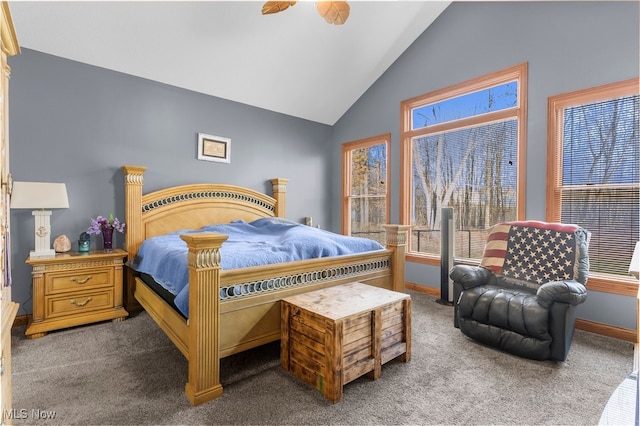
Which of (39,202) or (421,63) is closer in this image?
(39,202)

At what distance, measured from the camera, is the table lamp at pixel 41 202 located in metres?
2.65

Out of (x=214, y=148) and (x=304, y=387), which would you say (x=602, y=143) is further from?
(x=214, y=148)

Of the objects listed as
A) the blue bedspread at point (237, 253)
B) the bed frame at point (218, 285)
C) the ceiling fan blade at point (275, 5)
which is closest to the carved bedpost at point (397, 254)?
the bed frame at point (218, 285)

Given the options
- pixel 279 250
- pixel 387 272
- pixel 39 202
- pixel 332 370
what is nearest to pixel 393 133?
pixel 387 272

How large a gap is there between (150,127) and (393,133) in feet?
10.5

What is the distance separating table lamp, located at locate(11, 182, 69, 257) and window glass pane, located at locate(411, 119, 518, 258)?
4.00 m

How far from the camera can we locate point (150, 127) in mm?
3697

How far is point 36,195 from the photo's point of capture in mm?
2695

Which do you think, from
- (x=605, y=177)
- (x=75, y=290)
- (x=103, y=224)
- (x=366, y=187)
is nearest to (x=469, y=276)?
(x=605, y=177)

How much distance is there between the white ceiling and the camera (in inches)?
117

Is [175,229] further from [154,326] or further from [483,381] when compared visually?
[483,381]

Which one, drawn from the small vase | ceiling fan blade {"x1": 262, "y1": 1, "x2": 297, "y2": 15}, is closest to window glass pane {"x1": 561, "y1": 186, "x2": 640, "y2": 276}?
ceiling fan blade {"x1": 262, "y1": 1, "x2": 297, "y2": 15}

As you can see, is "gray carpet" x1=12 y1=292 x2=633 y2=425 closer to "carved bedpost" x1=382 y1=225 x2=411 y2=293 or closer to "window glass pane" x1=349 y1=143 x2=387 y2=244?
"carved bedpost" x1=382 y1=225 x2=411 y2=293

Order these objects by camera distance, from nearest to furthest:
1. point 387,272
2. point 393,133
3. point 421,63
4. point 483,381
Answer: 1. point 483,381
2. point 387,272
3. point 421,63
4. point 393,133
